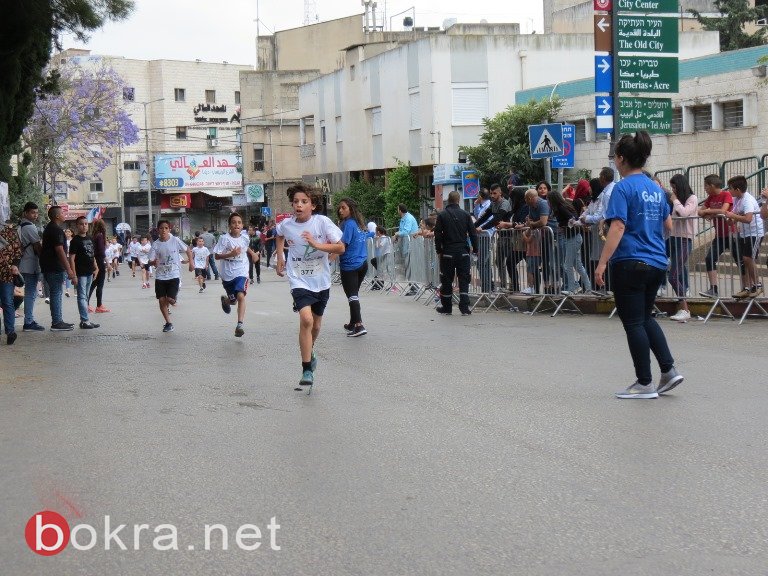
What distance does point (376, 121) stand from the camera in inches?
1943

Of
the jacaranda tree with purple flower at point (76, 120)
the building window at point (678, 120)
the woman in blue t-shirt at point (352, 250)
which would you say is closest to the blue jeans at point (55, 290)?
the woman in blue t-shirt at point (352, 250)

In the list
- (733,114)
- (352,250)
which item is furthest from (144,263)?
(352,250)

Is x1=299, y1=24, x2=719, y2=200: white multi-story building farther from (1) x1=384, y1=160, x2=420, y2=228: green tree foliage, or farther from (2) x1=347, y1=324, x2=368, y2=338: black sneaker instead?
(2) x1=347, y1=324, x2=368, y2=338: black sneaker

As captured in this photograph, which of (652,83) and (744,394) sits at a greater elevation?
(652,83)

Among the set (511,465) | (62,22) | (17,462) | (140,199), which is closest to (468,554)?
(511,465)

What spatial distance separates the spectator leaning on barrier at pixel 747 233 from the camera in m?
14.9

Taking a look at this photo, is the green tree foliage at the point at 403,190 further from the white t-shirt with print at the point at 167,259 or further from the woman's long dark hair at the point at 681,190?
the woman's long dark hair at the point at 681,190

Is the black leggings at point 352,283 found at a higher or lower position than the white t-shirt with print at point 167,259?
lower

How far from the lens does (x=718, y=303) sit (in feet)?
50.5

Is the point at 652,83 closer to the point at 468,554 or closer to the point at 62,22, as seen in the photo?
the point at 62,22

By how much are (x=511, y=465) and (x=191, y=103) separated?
80.0m

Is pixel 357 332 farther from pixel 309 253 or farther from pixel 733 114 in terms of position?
pixel 733 114

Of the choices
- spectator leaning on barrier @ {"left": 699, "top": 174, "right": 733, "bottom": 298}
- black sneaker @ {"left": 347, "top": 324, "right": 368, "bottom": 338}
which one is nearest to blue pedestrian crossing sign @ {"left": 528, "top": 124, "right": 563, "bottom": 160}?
spectator leaning on barrier @ {"left": 699, "top": 174, "right": 733, "bottom": 298}

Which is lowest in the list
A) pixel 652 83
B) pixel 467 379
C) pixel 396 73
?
pixel 467 379
